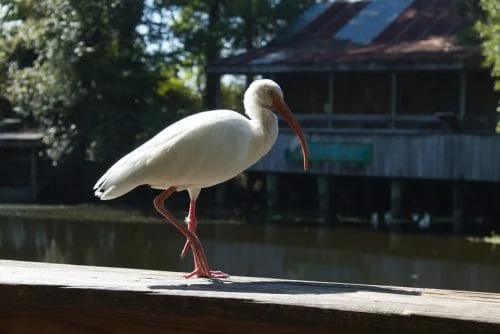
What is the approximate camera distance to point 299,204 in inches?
1233

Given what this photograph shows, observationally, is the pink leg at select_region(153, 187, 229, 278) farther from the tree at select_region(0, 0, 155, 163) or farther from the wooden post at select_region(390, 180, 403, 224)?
the tree at select_region(0, 0, 155, 163)

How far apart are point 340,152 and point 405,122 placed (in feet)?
6.38

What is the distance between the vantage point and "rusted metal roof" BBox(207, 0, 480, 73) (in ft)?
85.1

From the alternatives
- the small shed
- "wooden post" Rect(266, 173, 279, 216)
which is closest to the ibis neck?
"wooden post" Rect(266, 173, 279, 216)

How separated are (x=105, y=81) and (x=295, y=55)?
23.2 ft

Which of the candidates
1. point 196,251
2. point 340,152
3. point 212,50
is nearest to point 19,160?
point 212,50

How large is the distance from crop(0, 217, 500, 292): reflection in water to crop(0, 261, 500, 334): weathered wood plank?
542 inches

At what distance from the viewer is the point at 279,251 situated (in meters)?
20.4

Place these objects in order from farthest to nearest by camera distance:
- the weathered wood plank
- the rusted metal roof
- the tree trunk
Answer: the tree trunk → the rusted metal roof → the weathered wood plank

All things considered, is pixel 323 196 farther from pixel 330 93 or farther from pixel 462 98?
pixel 462 98

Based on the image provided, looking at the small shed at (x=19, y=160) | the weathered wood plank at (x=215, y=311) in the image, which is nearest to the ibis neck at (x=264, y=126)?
the weathered wood plank at (x=215, y=311)

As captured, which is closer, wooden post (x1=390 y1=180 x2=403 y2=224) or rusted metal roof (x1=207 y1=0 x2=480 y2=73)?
rusted metal roof (x1=207 y1=0 x2=480 y2=73)

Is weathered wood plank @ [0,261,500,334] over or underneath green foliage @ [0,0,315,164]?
underneath

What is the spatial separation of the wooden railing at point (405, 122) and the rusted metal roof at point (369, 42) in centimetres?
136
